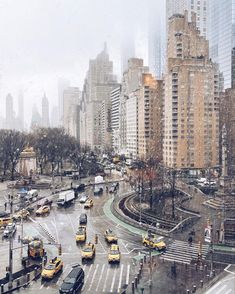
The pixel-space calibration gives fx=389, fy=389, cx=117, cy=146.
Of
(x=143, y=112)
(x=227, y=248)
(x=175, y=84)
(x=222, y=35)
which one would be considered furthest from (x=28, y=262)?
(x=222, y=35)

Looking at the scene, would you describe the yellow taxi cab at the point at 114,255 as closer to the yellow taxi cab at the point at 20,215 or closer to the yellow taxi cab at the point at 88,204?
the yellow taxi cab at the point at 20,215

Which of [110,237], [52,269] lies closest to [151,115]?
[110,237]

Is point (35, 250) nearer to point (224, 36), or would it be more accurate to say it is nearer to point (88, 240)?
point (88, 240)

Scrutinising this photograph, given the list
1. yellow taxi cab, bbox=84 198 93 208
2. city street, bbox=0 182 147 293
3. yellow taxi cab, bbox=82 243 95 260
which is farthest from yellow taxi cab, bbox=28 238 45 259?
yellow taxi cab, bbox=84 198 93 208

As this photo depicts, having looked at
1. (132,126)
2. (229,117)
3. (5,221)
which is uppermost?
(229,117)

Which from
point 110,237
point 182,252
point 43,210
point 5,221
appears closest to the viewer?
point 182,252

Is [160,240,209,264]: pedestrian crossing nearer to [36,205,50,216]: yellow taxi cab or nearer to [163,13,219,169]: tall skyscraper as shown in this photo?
[36,205,50,216]: yellow taxi cab

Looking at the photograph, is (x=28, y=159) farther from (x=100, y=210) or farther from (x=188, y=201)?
(x=188, y=201)
